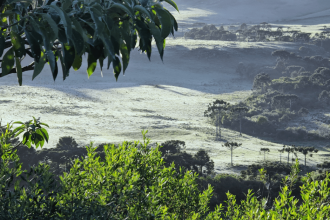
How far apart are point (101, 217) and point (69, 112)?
46.3 meters

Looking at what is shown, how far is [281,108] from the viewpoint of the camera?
58.5 metres

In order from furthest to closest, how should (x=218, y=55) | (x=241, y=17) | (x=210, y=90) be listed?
(x=241, y=17), (x=218, y=55), (x=210, y=90)

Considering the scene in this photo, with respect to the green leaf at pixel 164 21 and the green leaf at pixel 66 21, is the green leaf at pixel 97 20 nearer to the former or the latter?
the green leaf at pixel 66 21

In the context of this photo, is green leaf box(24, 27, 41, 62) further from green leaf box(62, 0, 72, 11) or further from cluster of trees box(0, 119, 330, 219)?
cluster of trees box(0, 119, 330, 219)

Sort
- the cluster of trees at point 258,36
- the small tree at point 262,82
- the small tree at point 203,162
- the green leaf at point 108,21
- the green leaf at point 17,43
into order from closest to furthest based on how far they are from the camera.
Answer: the green leaf at point 17,43, the green leaf at point 108,21, the small tree at point 203,162, the small tree at point 262,82, the cluster of trees at point 258,36

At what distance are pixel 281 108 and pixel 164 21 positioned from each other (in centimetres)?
5989

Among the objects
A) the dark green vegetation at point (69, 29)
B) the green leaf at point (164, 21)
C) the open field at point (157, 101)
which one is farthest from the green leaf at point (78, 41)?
the open field at point (157, 101)

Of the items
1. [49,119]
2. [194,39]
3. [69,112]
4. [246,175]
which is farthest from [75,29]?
[194,39]

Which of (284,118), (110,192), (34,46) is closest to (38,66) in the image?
(34,46)

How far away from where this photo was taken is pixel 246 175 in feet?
83.3

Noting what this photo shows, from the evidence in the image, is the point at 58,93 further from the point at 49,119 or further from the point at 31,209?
the point at 31,209

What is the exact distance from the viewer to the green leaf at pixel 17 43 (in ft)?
5.37

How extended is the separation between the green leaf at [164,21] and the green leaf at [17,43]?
0.72 metres

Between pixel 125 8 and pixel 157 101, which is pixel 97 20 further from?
pixel 157 101
